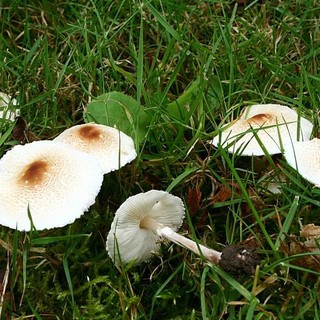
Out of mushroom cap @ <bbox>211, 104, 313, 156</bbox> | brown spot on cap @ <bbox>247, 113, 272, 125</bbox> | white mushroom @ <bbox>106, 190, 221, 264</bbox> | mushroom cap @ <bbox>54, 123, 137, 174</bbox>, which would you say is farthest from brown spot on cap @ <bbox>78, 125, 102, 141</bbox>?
brown spot on cap @ <bbox>247, 113, 272, 125</bbox>

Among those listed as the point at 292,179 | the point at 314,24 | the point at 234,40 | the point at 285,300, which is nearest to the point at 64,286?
the point at 285,300

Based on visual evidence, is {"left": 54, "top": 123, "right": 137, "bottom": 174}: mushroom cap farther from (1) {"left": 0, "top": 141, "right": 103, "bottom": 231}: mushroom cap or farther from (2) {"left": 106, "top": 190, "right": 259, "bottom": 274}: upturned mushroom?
(2) {"left": 106, "top": 190, "right": 259, "bottom": 274}: upturned mushroom

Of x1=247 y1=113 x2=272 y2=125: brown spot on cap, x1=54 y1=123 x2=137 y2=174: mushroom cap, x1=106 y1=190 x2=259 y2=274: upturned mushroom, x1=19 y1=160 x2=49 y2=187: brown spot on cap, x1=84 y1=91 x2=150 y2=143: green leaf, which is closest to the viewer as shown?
x1=106 y1=190 x2=259 y2=274: upturned mushroom

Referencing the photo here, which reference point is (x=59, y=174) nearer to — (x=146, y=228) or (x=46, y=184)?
(x=46, y=184)

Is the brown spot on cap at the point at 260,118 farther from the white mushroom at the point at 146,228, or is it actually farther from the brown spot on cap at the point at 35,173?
the brown spot on cap at the point at 35,173

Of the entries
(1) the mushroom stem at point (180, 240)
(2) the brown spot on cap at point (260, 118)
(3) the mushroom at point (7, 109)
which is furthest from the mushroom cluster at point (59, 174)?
(2) the brown spot on cap at point (260, 118)

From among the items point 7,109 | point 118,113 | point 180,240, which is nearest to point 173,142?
point 118,113
